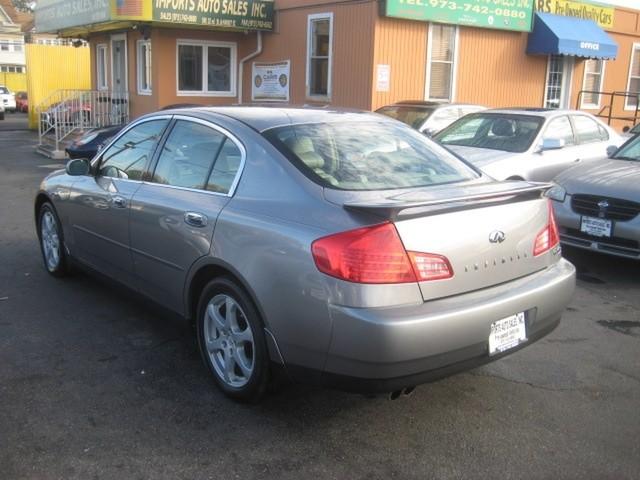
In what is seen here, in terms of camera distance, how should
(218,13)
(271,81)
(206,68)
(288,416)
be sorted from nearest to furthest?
(288,416), (218,13), (271,81), (206,68)

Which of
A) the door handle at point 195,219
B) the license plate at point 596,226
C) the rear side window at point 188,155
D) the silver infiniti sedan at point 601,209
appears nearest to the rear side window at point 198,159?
the rear side window at point 188,155

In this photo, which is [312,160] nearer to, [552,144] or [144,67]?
[552,144]

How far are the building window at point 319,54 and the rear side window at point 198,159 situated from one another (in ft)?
35.7

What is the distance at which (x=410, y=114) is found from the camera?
438 inches

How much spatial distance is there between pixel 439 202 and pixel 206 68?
49.0 ft

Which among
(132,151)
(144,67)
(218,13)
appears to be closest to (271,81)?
(218,13)

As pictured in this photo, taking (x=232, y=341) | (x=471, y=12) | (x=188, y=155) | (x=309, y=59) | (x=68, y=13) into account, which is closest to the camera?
(x=232, y=341)

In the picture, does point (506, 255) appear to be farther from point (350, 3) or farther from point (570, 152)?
point (350, 3)

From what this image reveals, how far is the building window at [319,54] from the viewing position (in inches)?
577

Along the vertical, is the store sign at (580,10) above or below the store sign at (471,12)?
above

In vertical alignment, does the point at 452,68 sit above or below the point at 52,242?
above

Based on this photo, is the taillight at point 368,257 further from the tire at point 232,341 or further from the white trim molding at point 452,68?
the white trim molding at point 452,68

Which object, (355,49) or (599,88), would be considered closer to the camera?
(355,49)

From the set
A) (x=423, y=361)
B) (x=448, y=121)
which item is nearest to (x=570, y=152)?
(x=448, y=121)
